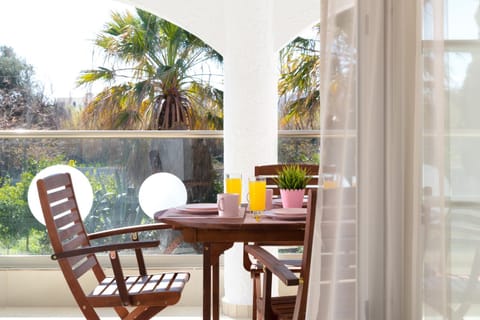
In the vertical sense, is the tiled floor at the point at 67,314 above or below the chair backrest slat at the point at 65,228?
below

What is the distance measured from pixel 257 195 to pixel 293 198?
235mm

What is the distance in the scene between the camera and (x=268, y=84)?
4680mm

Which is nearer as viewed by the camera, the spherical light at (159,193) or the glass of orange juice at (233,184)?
the glass of orange juice at (233,184)

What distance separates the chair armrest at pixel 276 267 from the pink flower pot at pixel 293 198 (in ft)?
1.66

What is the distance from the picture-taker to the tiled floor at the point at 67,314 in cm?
469

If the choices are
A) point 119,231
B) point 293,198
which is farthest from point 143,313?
point 293,198

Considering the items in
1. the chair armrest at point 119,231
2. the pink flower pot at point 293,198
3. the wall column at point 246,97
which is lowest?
the chair armrest at point 119,231

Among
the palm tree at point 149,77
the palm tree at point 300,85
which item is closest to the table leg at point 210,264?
the palm tree at point 300,85

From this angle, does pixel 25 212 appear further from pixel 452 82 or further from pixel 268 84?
pixel 452 82

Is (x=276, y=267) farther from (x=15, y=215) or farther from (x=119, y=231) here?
(x=15, y=215)

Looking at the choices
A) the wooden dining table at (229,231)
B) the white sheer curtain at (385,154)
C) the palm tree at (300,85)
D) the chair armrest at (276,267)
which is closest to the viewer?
the white sheer curtain at (385,154)

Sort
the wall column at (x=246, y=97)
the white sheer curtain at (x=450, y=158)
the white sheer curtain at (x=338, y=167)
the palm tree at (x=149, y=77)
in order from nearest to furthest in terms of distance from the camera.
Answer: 1. the white sheer curtain at (x=450, y=158)
2. the white sheer curtain at (x=338, y=167)
3. the wall column at (x=246, y=97)
4. the palm tree at (x=149, y=77)

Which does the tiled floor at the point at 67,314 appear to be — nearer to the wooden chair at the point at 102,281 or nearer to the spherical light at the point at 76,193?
the spherical light at the point at 76,193

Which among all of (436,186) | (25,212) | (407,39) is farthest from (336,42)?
(25,212)
